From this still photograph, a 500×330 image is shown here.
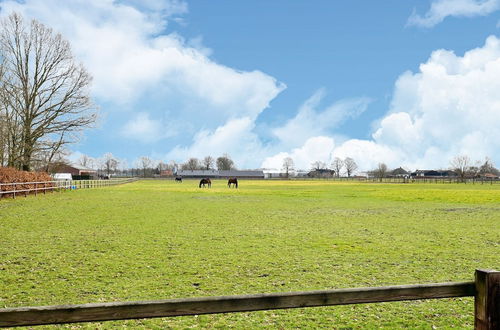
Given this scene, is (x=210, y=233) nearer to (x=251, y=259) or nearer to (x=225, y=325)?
(x=251, y=259)

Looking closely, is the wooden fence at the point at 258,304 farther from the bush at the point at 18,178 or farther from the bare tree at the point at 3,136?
the bare tree at the point at 3,136

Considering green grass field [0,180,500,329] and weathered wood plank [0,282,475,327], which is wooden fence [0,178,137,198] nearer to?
green grass field [0,180,500,329]

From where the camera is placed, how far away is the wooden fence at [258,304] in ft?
10.00

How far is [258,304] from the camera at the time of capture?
10.7 ft

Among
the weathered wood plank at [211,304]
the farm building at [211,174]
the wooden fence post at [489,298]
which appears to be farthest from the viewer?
the farm building at [211,174]

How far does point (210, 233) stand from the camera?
568 inches

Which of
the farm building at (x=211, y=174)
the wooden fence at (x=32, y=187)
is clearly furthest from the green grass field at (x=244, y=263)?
the farm building at (x=211, y=174)

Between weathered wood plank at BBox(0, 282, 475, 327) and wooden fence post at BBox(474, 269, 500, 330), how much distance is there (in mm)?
134

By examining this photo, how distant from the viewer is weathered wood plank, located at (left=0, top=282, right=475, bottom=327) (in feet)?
9.98

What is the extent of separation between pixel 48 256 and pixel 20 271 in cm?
160

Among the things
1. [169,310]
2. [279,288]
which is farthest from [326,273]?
[169,310]

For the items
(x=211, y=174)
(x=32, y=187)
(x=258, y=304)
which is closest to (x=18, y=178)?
(x=32, y=187)

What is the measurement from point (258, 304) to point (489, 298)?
6.67 feet

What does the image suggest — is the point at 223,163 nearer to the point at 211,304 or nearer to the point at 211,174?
the point at 211,174
